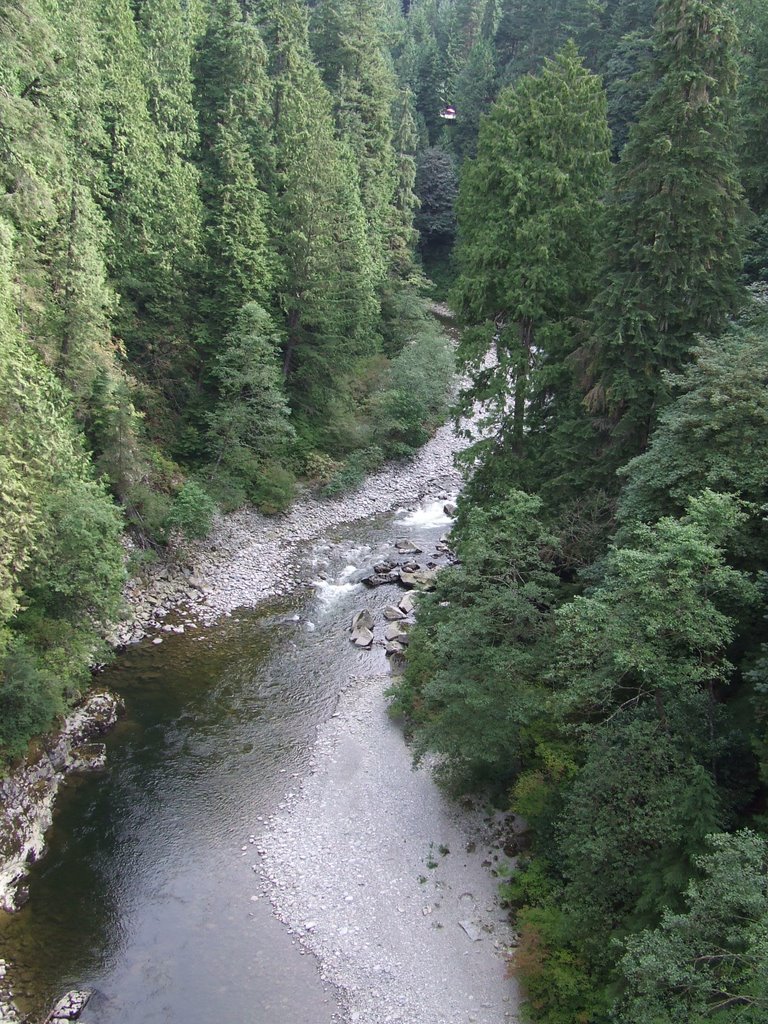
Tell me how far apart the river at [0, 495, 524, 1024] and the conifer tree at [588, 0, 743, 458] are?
12.7m

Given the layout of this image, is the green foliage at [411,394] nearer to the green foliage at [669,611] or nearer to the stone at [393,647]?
the stone at [393,647]

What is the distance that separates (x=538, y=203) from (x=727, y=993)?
18.7 m

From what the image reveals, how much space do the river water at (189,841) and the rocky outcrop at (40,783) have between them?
35 centimetres

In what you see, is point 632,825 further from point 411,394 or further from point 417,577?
point 411,394

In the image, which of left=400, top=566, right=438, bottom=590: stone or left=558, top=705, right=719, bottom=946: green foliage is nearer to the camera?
left=558, top=705, right=719, bottom=946: green foliage

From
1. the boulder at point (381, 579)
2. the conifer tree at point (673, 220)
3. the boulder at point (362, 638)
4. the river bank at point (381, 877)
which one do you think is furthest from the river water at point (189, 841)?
the conifer tree at point (673, 220)

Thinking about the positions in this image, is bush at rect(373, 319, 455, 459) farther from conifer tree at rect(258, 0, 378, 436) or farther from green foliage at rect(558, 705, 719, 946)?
green foliage at rect(558, 705, 719, 946)

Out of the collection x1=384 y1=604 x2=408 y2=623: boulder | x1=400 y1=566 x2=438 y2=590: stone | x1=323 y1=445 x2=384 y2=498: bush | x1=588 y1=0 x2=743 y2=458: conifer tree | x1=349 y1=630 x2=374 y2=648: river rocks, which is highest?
x1=588 y1=0 x2=743 y2=458: conifer tree

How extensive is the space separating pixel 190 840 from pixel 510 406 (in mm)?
15634

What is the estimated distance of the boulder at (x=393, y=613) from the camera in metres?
25.7

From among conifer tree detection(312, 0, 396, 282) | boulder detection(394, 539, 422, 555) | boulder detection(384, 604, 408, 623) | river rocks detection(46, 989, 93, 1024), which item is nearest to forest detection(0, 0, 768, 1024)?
conifer tree detection(312, 0, 396, 282)

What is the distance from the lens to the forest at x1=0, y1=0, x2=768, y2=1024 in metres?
11.7

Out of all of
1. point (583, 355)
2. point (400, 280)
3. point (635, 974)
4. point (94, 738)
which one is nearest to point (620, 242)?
point (583, 355)

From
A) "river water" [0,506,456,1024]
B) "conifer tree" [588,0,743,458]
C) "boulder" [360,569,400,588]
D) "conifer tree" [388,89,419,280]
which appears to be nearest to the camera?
"river water" [0,506,456,1024]
